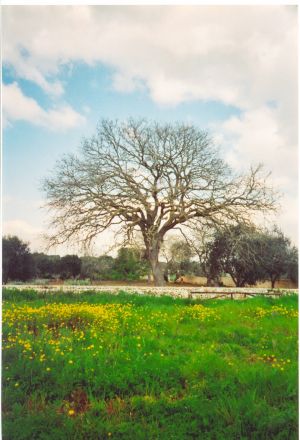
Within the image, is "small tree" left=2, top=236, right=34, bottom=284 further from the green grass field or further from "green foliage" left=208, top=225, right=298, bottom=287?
the green grass field

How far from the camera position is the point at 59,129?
240 inches

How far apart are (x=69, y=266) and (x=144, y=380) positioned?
27511mm

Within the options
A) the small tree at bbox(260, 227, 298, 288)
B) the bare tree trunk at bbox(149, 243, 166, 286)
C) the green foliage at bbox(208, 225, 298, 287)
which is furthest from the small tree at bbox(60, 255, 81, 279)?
the small tree at bbox(260, 227, 298, 288)

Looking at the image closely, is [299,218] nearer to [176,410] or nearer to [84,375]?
[176,410]

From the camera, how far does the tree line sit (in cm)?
1764

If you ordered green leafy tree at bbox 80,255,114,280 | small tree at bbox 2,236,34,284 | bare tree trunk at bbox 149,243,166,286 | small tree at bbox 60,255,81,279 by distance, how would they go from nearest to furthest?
bare tree trunk at bbox 149,243,166,286
small tree at bbox 2,236,34,284
green leafy tree at bbox 80,255,114,280
small tree at bbox 60,255,81,279

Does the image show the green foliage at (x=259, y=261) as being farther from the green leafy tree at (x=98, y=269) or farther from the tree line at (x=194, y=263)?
the green leafy tree at (x=98, y=269)

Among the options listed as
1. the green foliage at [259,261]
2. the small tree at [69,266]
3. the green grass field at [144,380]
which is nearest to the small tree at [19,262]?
the small tree at [69,266]

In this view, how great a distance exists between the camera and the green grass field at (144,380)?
10.9ft

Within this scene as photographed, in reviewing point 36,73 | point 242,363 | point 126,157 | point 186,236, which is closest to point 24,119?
point 36,73

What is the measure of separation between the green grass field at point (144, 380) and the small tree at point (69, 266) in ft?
79.5

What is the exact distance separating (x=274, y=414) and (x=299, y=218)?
1853 millimetres

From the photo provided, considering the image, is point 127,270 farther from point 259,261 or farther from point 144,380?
point 144,380

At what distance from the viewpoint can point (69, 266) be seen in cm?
3075
